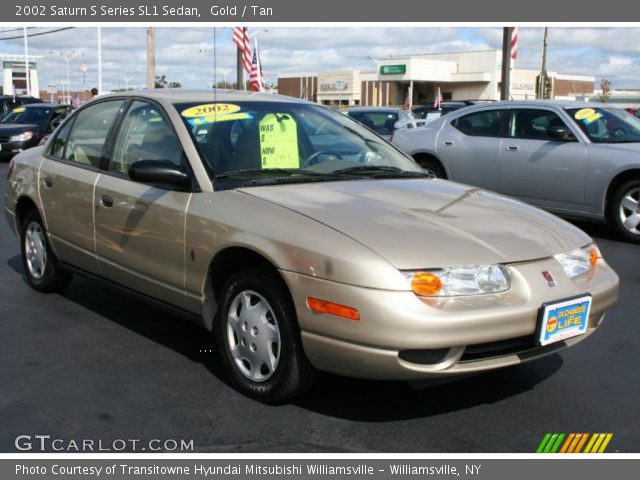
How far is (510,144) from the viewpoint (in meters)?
9.04

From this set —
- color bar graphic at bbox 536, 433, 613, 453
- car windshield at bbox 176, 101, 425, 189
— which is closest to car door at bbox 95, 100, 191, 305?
car windshield at bbox 176, 101, 425, 189

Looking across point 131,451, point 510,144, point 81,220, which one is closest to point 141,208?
point 81,220

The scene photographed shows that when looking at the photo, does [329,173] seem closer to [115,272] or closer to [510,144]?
[115,272]

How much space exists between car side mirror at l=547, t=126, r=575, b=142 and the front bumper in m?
5.37

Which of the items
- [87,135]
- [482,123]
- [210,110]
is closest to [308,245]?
[210,110]

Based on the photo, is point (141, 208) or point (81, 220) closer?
point (141, 208)

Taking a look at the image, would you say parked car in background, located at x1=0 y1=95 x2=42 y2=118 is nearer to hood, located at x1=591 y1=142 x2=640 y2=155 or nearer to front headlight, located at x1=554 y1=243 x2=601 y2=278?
hood, located at x1=591 y1=142 x2=640 y2=155

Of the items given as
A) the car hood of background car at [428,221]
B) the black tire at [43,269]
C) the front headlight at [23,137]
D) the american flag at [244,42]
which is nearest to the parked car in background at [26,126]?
the front headlight at [23,137]

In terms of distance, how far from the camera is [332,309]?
3240mm

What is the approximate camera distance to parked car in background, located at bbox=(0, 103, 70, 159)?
17984mm

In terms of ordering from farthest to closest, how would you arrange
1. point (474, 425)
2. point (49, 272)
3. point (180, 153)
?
1. point (49, 272)
2. point (180, 153)
3. point (474, 425)

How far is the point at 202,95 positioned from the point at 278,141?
0.66m
